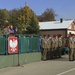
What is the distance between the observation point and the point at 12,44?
1788 cm

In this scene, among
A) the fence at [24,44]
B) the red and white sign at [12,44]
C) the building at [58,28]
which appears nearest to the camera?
the fence at [24,44]

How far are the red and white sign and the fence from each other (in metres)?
0.28

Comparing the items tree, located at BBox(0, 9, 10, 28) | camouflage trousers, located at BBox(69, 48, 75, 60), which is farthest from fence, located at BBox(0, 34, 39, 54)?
tree, located at BBox(0, 9, 10, 28)

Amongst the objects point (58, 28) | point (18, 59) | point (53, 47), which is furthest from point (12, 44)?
point (58, 28)

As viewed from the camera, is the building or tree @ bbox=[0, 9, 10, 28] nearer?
tree @ bbox=[0, 9, 10, 28]

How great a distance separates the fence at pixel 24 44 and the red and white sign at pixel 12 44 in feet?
0.90

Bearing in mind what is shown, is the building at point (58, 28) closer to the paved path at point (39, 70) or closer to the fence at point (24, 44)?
the fence at point (24, 44)

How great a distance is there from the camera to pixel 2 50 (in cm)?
1706

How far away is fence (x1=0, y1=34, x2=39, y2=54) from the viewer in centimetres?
1714

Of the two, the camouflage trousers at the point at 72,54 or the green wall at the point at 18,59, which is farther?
the camouflage trousers at the point at 72,54

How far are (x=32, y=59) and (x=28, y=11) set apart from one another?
53.7 m

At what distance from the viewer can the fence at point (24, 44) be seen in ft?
56.2

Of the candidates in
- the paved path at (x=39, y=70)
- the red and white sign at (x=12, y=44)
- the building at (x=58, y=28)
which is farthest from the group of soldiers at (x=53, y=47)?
the building at (x=58, y=28)

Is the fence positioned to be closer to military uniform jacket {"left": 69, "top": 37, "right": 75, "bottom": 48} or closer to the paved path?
the paved path
